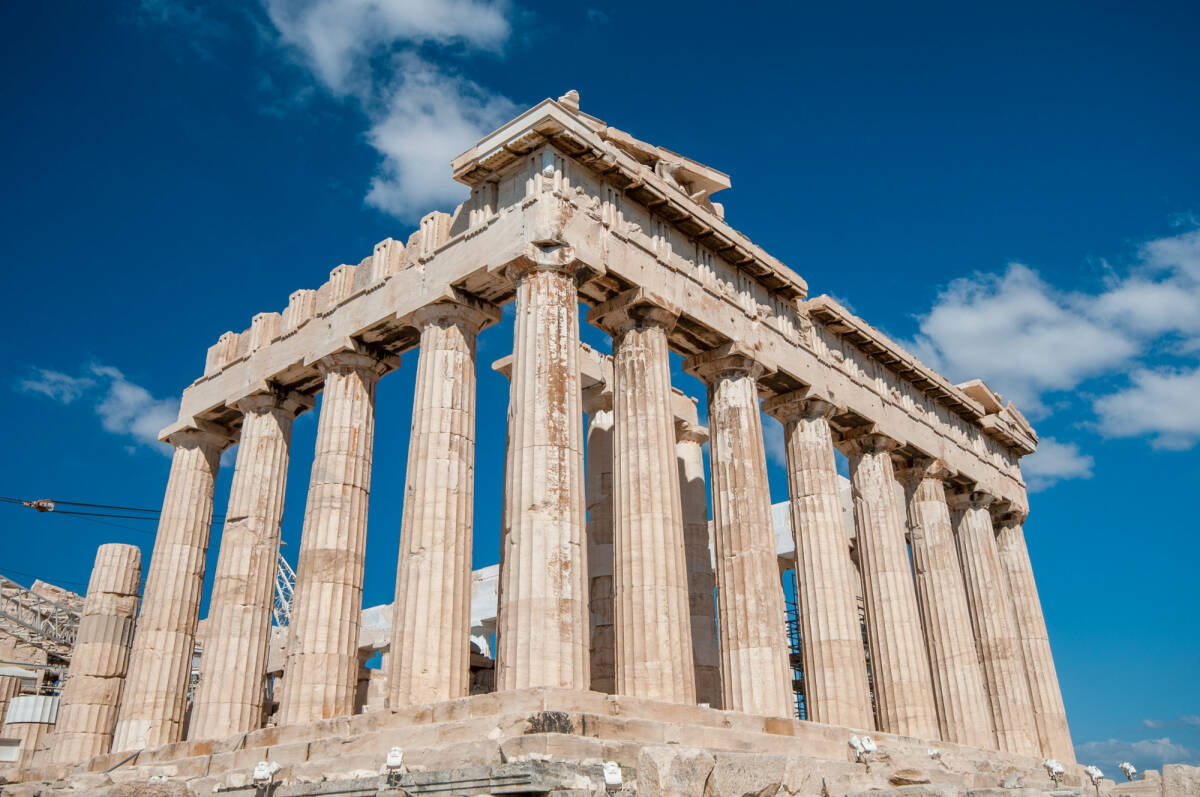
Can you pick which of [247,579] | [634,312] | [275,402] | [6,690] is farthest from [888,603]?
[6,690]

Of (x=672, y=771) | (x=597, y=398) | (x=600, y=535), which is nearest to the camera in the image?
(x=672, y=771)

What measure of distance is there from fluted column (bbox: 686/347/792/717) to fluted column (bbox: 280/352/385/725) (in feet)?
25.3

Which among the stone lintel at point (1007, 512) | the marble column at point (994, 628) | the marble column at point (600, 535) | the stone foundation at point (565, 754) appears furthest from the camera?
the stone lintel at point (1007, 512)

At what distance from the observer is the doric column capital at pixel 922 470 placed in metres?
29.7

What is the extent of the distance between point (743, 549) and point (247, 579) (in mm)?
11522

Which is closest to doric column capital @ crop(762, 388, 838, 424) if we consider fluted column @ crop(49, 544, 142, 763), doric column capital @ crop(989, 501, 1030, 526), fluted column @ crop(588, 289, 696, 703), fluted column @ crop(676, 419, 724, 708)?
fluted column @ crop(676, 419, 724, 708)

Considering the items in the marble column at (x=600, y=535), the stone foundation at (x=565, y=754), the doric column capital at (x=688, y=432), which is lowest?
the stone foundation at (x=565, y=754)

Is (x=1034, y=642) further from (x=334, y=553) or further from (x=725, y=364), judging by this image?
(x=334, y=553)

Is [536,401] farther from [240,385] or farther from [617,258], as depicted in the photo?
[240,385]

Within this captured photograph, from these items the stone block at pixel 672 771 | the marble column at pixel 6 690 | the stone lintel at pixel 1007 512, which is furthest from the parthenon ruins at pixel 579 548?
the marble column at pixel 6 690

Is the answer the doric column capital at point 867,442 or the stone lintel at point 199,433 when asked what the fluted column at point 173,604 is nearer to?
the stone lintel at point 199,433

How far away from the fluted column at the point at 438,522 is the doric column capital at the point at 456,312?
2 centimetres

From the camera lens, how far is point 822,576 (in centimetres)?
2355

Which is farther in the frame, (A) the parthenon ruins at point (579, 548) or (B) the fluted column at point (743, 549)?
(B) the fluted column at point (743, 549)
